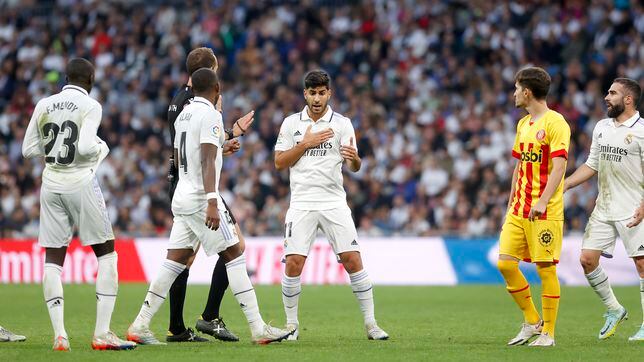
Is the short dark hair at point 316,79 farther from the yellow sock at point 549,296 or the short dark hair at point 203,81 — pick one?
the yellow sock at point 549,296

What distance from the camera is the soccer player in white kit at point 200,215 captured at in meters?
9.44

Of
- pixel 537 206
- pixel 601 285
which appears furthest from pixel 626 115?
pixel 537 206

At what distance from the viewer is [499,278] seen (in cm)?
2112

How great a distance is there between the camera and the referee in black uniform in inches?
410

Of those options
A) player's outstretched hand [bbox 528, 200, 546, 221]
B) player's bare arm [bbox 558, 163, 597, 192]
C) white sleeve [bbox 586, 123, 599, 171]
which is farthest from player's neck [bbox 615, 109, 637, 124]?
player's outstretched hand [bbox 528, 200, 546, 221]

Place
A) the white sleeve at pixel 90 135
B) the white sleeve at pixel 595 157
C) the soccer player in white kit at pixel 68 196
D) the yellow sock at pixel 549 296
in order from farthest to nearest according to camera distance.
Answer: the white sleeve at pixel 595 157 → the yellow sock at pixel 549 296 → the soccer player in white kit at pixel 68 196 → the white sleeve at pixel 90 135

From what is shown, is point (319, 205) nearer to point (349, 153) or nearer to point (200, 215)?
point (349, 153)

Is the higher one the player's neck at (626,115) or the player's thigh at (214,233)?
the player's neck at (626,115)

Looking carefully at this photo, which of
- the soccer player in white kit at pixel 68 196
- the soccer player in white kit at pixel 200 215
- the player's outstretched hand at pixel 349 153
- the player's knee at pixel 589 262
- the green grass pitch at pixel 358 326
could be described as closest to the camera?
the green grass pitch at pixel 358 326

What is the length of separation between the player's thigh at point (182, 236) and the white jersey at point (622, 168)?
4374 millimetres

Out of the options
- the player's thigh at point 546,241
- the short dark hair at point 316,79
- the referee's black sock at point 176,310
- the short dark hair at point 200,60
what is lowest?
the referee's black sock at point 176,310

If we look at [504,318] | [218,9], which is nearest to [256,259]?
[504,318]

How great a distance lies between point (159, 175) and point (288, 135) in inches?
586

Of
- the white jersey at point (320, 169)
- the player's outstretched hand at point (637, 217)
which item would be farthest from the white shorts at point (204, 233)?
the player's outstretched hand at point (637, 217)
